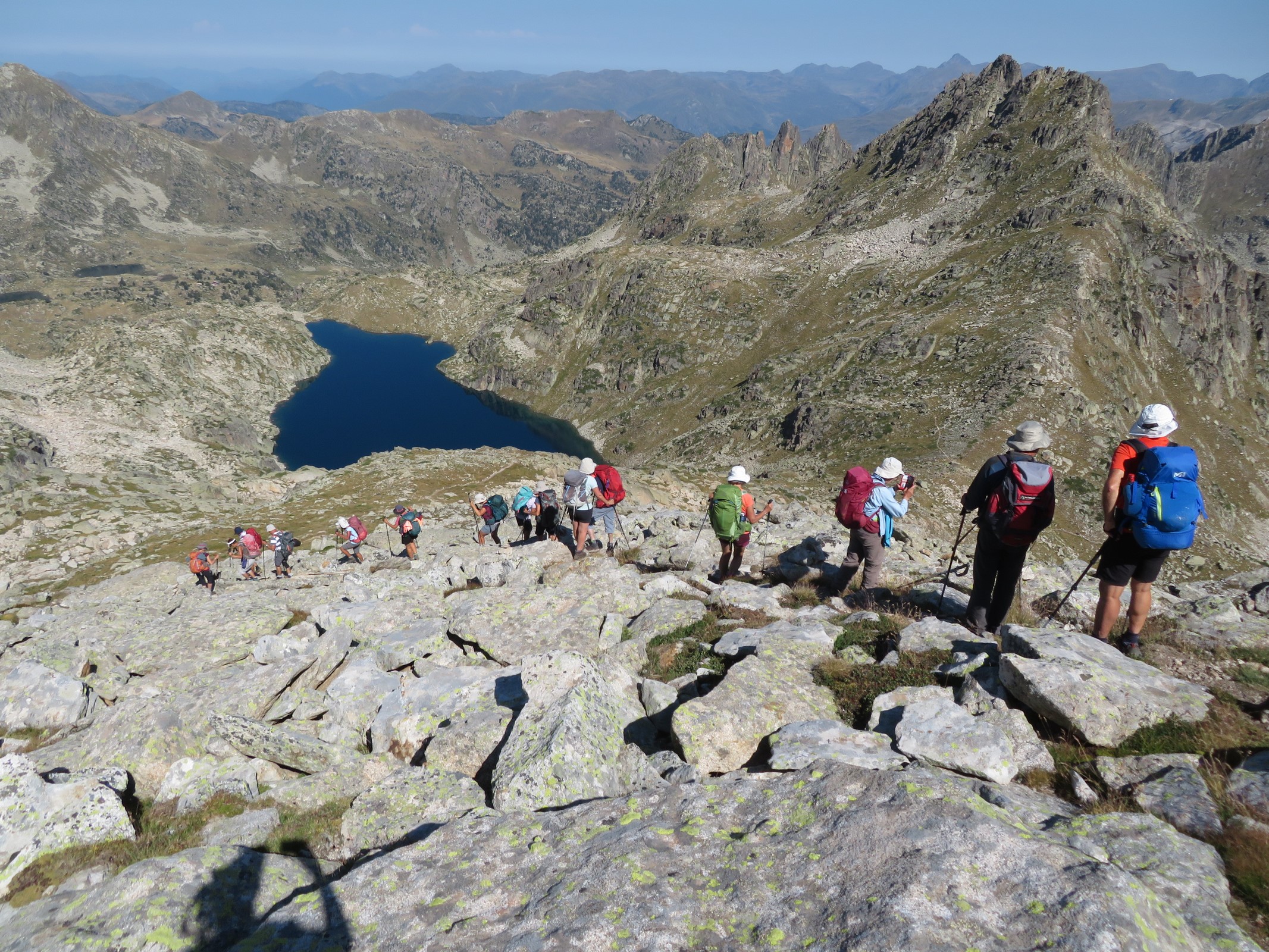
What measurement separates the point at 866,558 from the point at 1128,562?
5227 millimetres

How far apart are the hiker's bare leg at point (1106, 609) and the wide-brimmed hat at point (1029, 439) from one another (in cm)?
266

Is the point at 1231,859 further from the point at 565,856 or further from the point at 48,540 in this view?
the point at 48,540

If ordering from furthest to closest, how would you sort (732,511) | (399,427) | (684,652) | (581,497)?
(399,427) → (581,497) → (732,511) → (684,652)

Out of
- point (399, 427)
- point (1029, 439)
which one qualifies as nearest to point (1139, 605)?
point (1029, 439)

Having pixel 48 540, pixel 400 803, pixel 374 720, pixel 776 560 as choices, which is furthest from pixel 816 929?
pixel 48 540

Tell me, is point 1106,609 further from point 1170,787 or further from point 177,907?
point 177,907

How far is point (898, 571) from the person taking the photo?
673 inches

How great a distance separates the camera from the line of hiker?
361 inches

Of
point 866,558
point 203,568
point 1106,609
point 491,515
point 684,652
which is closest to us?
point 1106,609

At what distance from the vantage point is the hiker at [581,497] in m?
20.2

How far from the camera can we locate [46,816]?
7.38 metres

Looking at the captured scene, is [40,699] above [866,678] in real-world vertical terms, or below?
below

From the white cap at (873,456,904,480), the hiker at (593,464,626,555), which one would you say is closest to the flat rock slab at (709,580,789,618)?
the white cap at (873,456,904,480)

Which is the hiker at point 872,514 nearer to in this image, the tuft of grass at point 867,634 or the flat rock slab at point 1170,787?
the tuft of grass at point 867,634
